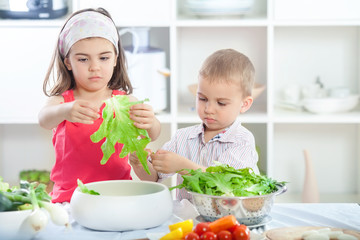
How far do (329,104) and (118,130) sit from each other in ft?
6.01

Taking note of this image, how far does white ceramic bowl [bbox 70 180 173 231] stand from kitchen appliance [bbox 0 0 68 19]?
188 cm

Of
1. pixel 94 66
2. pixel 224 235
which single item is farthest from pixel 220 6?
pixel 224 235

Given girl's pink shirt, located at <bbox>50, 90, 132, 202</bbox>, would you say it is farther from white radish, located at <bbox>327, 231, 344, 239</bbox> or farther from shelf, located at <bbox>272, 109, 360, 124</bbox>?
shelf, located at <bbox>272, 109, 360, 124</bbox>

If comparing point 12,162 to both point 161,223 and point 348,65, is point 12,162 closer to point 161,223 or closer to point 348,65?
point 348,65

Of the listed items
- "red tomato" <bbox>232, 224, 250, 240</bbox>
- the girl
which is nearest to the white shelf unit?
the girl

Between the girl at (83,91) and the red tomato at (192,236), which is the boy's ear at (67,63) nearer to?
the girl at (83,91)

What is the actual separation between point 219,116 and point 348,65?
1902mm

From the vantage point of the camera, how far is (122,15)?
3.08 m

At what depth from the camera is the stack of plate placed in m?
3.09

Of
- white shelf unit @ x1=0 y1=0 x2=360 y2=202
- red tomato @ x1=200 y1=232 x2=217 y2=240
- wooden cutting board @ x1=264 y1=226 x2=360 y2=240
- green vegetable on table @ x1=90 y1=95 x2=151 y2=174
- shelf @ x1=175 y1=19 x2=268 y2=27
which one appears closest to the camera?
red tomato @ x1=200 y1=232 x2=217 y2=240

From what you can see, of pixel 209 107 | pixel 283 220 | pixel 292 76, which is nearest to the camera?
pixel 283 220

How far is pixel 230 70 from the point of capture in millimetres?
1820

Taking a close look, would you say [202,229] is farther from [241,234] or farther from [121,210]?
[121,210]

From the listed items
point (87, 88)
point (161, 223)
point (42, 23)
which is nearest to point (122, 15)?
point (42, 23)
